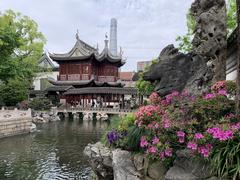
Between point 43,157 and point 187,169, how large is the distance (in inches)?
406

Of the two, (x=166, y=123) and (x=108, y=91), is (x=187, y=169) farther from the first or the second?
(x=108, y=91)

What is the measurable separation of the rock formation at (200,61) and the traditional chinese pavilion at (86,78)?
31403mm

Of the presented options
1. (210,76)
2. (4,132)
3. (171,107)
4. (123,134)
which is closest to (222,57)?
(210,76)

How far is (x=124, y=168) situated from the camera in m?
5.81

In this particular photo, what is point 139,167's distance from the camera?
5660mm

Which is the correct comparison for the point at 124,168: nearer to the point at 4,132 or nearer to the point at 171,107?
the point at 171,107

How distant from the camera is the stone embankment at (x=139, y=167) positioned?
4699 mm

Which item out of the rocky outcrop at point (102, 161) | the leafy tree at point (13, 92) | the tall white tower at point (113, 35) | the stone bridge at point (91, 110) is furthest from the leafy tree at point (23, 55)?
the tall white tower at point (113, 35)

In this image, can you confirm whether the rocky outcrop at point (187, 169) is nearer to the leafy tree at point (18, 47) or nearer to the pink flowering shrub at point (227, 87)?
the pink flowering shrub at point (227, 87)

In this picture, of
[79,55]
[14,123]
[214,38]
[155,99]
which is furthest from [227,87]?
[79,55]

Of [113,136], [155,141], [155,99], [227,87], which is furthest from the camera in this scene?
[155,99]

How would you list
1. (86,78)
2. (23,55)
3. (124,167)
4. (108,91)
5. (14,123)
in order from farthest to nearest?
(86,78), (108,91), (23,55), (14,123), (124,167)

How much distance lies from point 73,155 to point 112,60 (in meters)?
33.8

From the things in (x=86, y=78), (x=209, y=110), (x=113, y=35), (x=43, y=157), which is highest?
(x=113, y=35)
